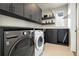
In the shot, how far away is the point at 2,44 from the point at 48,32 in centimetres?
85

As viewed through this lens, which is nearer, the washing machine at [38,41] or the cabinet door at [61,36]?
the washing machine at [38,41]

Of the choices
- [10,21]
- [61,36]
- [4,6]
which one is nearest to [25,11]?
[10,21]

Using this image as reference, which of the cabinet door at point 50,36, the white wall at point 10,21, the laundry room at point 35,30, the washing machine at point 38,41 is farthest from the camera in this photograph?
the cabinet door at point 50,36

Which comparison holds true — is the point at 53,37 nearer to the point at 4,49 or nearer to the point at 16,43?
the point at 16,43

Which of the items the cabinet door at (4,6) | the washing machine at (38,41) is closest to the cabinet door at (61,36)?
the washing machine at (38,41)

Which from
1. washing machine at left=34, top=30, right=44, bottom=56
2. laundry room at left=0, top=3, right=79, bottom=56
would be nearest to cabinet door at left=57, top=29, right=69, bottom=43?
laundry room at left=0, top=3, right=79, bottom=56

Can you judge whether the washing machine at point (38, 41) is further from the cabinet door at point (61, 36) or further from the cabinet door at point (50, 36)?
the cabinet door at point (61, 36)

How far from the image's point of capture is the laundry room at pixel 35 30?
23.8 inches

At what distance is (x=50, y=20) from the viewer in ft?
3.90

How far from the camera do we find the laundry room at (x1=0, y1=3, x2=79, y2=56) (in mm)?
606

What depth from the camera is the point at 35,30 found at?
3.53 feet

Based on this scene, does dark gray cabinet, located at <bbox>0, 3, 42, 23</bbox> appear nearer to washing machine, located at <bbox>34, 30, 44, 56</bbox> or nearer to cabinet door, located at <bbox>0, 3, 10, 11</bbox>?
cabinet door, located at <bbox>0, 3, 10, 11</bbox>

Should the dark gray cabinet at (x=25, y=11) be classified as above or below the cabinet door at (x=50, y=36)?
above

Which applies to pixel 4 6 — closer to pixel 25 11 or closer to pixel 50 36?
pixel 25 11
